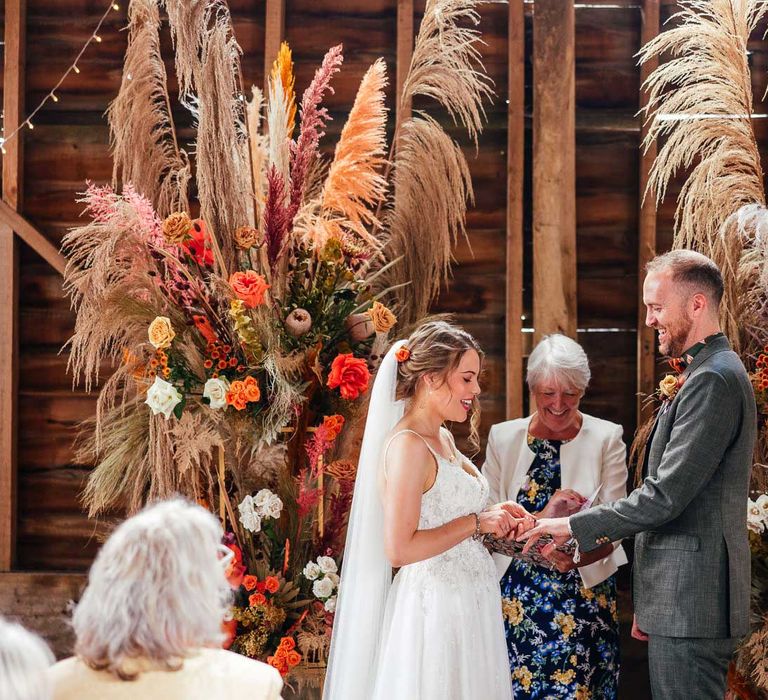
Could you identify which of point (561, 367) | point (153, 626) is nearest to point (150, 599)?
point (153, 626)

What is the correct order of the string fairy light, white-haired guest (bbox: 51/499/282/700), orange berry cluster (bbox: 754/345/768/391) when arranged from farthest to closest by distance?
the string fairy light < orange berry cluster (bbox: 754/345/768/391) < white-haired guest (bbox: 51/499/282/700)

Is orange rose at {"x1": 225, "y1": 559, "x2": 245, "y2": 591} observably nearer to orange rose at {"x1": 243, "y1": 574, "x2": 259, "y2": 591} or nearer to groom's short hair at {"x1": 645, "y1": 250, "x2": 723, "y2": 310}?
orange rose at {"x1": 243, "y1": 574, "x2": 259, "y2": 591}

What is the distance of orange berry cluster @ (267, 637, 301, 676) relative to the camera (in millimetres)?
3037

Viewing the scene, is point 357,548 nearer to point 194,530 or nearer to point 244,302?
point 244,302

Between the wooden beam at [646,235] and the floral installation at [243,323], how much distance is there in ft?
3.70

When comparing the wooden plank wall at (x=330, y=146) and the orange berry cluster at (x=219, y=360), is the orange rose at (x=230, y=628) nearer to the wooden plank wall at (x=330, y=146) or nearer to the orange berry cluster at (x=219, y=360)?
the orange berry cluster at (x=219, y=360)

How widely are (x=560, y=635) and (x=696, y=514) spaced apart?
2.39 ft

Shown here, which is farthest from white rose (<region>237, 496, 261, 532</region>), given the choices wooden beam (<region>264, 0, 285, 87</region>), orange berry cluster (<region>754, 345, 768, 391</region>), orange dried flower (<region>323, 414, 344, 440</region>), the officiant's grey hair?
wooden beam (<region>264, 0, 285, 87</region>)

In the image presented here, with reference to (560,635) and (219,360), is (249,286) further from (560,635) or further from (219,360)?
(560,635)

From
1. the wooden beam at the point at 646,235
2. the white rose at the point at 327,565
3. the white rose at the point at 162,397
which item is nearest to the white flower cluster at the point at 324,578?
the white rose at the point at 327,565

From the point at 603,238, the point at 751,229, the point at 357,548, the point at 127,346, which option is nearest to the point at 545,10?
the point at 603,238

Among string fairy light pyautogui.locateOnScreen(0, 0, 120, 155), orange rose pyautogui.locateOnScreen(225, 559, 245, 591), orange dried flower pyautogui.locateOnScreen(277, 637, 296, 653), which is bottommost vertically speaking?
orange dried flower pyautogui.locateOnScreen(277, 637, 296, 653)

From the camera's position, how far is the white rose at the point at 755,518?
126 inches

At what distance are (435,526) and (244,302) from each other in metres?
0.92
